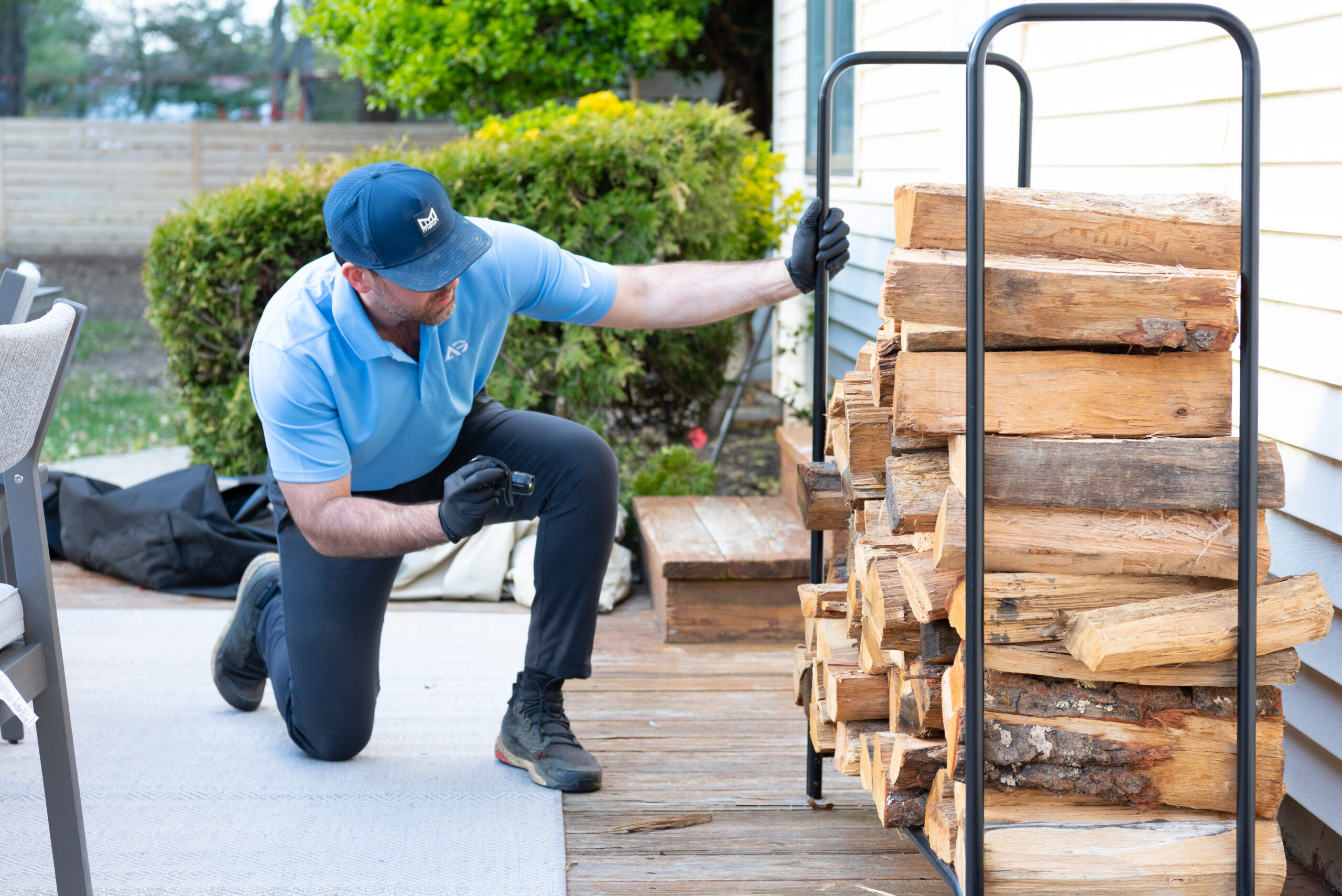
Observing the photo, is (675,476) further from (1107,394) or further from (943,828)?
(1107,394)

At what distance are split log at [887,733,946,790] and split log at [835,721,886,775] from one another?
19 cm

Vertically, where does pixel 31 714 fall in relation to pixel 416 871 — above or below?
above

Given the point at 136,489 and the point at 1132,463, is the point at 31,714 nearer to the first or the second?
the point at 1132,463

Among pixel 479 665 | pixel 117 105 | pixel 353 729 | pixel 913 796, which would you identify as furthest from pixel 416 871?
pixel 117 105

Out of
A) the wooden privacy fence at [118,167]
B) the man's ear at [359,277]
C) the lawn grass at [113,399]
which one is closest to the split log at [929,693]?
the man's ear at [359,277]

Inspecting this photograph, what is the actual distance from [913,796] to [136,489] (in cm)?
292

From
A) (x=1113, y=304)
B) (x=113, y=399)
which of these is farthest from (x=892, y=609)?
(x=113, y=399)

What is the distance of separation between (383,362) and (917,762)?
1.23m

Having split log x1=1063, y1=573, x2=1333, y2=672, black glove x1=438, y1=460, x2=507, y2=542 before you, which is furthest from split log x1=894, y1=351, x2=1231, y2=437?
black glove x1=438, y1=460, x2=507, y2=542

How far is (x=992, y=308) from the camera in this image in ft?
5.10

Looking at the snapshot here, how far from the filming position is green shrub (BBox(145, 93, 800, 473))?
166 inches

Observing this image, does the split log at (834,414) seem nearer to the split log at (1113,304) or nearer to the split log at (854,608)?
the split log at (854,608)

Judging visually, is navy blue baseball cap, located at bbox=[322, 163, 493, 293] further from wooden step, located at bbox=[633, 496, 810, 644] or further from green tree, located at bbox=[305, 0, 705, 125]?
green tree, located at bbox=[305, 0, 705, 125]

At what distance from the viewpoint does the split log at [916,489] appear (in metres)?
1.70
